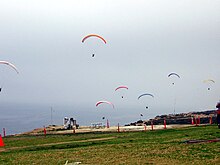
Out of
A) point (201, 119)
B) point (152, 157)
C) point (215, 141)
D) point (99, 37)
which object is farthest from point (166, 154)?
point (201, 119)

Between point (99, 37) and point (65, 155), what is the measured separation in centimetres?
1758

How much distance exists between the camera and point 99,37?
1554 inches

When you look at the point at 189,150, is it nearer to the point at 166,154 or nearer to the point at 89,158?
the point at 166,154

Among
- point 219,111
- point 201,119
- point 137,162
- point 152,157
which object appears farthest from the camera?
point 201,119

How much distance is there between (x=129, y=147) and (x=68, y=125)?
128 feet

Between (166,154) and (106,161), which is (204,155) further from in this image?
(106,161)

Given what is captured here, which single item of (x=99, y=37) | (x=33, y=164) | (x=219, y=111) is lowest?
(x=33, y=164)

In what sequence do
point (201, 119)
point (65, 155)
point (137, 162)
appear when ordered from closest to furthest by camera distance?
point (137, 162) → point (65, 155) → point (201, 119)

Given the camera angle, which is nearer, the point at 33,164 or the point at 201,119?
the point at 33,164

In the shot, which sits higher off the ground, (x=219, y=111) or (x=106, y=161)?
(x=219, y=111)

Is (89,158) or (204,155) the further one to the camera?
(89,158)

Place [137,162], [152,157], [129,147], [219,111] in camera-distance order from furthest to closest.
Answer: [219,111]
[129,147]
[152,157]
[137,162]

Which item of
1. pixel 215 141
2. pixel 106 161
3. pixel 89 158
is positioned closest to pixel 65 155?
pixel 89 158

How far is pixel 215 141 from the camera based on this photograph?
1016 inches
